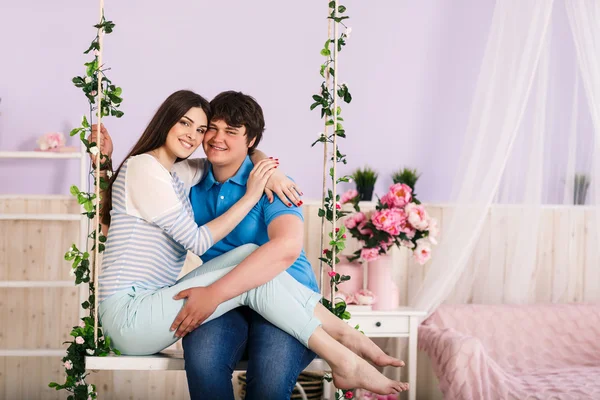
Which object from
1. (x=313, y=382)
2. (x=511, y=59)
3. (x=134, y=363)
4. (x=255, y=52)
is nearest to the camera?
(x=134, y=363)

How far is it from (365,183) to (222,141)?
1.67 meters

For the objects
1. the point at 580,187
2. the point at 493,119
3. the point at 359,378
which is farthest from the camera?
the point at 580,187

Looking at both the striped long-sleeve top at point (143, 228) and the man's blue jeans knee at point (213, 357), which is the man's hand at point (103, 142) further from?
the man's blue jeans knee at point (213, 357)

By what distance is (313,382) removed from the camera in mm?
4059

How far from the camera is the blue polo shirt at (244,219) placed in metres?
2.76

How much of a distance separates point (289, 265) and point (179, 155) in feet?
1.76

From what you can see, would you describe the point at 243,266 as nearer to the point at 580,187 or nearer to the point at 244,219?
the point at 244,219

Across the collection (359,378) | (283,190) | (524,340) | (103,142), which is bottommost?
(524,340)

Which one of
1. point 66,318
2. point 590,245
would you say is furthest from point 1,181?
point 590,245

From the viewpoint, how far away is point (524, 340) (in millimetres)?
3936

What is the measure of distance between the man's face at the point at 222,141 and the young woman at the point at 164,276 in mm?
146

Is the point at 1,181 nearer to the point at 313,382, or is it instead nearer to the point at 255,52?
the point at 255,52

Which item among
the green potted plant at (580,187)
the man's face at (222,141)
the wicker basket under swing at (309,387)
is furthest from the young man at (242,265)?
the green potted plant at (580,187)

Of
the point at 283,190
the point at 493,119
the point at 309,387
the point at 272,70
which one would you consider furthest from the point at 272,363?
the point at 272,70
